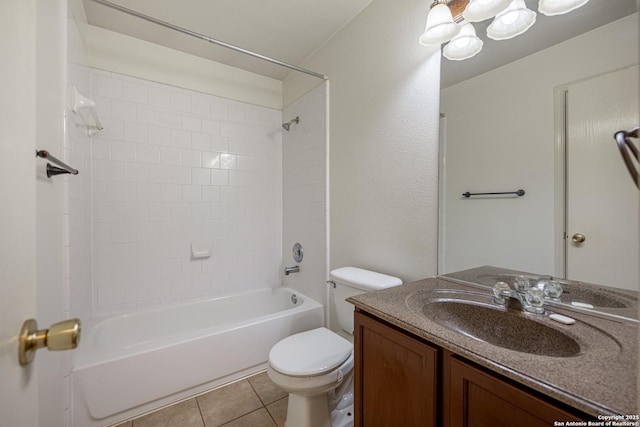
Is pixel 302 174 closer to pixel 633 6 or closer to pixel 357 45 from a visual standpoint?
pixel 357 45

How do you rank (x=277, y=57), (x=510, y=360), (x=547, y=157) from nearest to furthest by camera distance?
(x=510, y=360) < (x=547, y=157) < (x=277, y=57)

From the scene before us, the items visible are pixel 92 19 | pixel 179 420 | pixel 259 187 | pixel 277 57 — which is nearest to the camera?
pixel 179 420

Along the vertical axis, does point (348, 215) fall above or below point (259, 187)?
below

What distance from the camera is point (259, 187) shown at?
2.60m

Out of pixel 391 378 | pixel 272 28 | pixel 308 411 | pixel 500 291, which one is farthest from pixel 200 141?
pixel 500 291

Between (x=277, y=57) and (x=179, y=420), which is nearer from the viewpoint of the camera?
(x=179, y=420)

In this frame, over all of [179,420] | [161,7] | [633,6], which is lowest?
[179,420]

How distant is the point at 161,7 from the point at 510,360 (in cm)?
250

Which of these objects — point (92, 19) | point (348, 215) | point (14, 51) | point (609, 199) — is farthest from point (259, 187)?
point (609, 199)

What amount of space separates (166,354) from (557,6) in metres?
2.46

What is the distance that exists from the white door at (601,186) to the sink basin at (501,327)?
0.26 m

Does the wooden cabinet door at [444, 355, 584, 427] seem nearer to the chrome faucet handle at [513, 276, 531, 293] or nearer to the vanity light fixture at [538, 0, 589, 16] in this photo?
the chrome faucet handle at [513, 276, 531, 293]

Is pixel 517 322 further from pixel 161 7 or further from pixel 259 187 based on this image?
pixel 161 7

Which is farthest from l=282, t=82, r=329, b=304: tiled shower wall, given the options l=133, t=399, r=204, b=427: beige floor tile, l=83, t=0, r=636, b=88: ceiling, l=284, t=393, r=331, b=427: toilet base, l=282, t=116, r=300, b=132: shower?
l=133, t=399, r=204, b=427: beige floor tile
